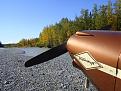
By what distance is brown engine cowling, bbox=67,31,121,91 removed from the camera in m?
4.99

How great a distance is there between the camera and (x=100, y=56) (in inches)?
211

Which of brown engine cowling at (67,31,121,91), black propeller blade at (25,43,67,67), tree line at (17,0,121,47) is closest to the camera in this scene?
brown engine cowling at (67,31,121,91)

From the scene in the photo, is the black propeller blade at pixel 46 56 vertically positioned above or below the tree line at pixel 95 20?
above

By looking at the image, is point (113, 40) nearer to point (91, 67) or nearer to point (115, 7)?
point (91, 67)

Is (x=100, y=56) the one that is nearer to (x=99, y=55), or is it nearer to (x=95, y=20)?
(x=99, y=55)

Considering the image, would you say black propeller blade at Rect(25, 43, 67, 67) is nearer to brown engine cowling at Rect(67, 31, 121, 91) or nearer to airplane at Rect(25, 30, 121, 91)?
airplane at Rect(25, 30, 121, 91)

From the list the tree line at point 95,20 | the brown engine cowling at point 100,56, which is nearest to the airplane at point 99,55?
the brown engine cowling at point 100,56

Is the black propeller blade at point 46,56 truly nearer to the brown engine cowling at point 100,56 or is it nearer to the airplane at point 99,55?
the airplane at point 99,55

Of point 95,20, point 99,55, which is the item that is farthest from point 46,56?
point 95,20

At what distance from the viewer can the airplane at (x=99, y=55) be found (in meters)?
4.99

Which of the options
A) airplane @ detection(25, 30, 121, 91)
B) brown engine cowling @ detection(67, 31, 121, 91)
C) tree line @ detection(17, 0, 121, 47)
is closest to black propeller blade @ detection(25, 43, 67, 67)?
airplane @ detection(25, 30, 121, 91)

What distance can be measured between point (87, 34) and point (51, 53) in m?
1.56

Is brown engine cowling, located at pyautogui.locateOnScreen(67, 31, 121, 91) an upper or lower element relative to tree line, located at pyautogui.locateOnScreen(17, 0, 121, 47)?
upper

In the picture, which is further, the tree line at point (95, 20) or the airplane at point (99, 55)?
the tree line at point (95, 20)
